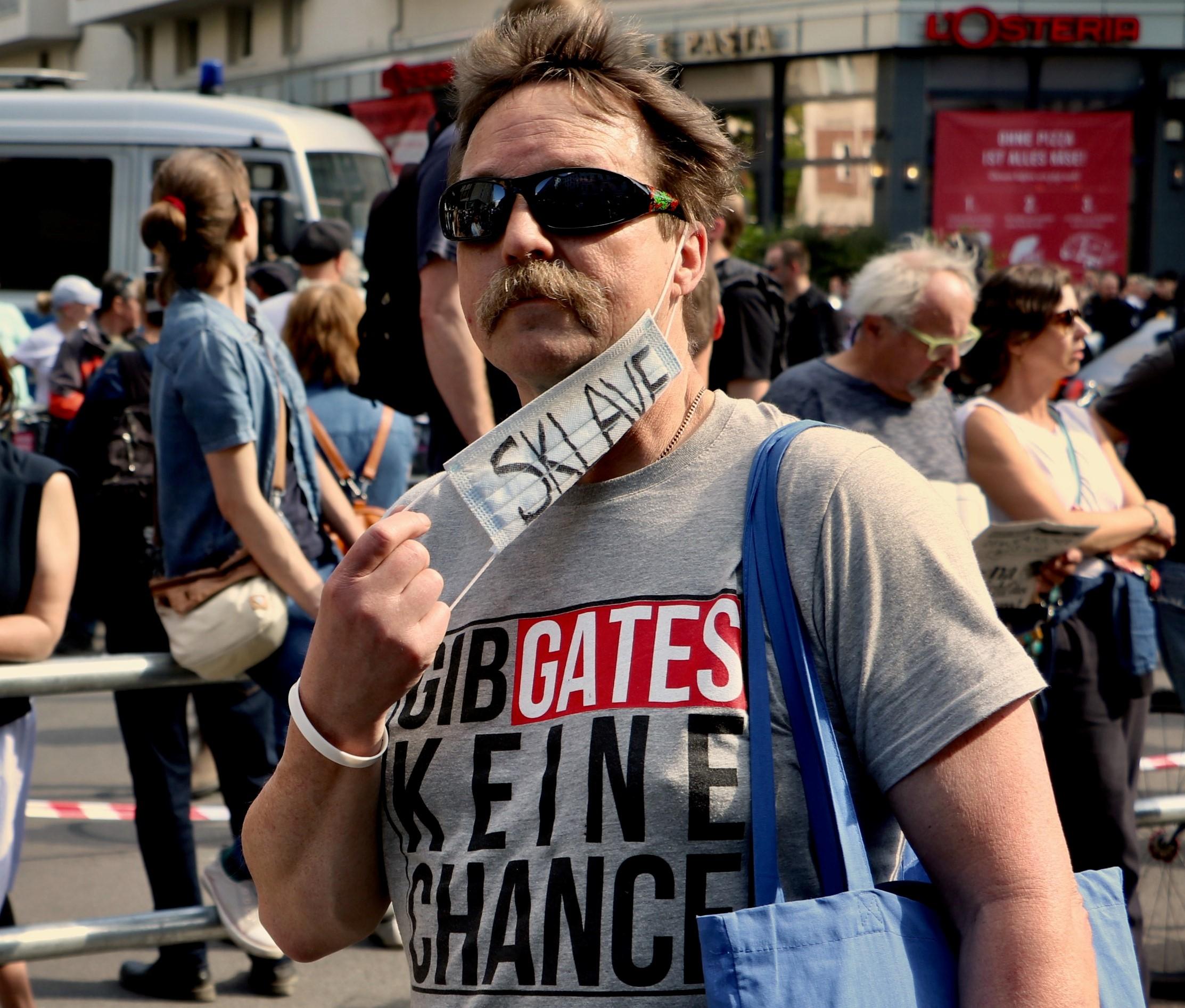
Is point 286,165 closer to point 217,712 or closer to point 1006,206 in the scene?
point 217,712

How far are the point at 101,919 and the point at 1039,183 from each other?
2482 cm

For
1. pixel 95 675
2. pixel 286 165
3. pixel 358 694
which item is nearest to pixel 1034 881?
pixel 358 694

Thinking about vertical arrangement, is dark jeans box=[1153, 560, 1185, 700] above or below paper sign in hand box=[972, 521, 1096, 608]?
below

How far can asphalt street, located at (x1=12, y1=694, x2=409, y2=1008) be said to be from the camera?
4234 mm

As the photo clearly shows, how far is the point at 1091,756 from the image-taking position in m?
3.83

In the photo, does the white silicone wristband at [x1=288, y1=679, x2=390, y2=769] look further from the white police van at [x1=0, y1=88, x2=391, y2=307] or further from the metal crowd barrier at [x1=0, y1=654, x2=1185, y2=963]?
the white police van at [x1=0, y1=88, x2=391, y2=307]

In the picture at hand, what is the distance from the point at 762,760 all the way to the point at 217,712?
9.00ft

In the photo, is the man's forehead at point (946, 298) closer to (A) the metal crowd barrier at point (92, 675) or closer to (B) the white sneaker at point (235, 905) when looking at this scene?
(A) the metal crowd barrier at point (92, 675)

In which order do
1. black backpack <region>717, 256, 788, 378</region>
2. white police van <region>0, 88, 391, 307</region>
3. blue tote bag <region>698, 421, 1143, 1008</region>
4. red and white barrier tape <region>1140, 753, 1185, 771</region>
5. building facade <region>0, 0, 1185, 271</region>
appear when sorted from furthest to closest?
building facade <region>0, 0, 1185, 271</region>
white police van <region>0, 88, 391, 307</region>
black backpack <region>717, 256, 788, 378</region>
red and white barrier tape <region>1140, 753, 1185, 771</region>
blue tote bag <region>698, 421, 1143, 1008</region>

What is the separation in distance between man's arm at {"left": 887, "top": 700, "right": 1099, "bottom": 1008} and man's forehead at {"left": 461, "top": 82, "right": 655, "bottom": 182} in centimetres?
77

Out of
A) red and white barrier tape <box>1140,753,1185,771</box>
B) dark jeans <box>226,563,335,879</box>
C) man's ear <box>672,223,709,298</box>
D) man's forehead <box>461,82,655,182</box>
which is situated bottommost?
red and white barrier tape <box>1140,753,1185,771</box>

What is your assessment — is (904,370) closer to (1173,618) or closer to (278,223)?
(1173,618)

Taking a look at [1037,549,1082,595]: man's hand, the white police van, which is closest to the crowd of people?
[1037,549,1082,595]: man's hand

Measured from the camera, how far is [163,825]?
158 inches
